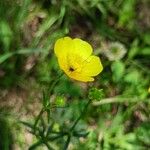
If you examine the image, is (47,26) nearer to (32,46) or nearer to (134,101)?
(32,46)

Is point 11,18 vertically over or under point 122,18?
over

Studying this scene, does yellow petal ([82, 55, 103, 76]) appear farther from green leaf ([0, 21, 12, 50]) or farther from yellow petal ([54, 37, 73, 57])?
green leaf ([0, 21, 12, 50])

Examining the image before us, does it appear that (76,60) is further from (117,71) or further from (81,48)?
(117,71)

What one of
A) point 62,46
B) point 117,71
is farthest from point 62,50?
point 117,71

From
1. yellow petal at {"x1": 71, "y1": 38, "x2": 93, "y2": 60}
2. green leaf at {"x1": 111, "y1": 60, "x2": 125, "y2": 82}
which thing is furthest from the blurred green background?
yellow petal at {"x1": 71, "y1": 38, "x2": 93, "y2": 60}

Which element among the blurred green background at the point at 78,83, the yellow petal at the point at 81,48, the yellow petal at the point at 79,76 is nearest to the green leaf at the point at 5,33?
the blurred green background at the point at 78,83

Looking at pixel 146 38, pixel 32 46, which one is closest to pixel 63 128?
pixel 32 46

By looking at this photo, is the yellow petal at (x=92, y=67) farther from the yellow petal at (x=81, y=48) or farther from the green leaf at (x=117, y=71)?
the green leaf at (x=117, y=71)
